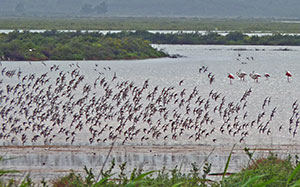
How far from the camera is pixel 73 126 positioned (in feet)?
67.8

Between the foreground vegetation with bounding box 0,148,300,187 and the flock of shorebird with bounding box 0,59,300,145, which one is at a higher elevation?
the foreground vegetation with bounding box 0,148,300,187

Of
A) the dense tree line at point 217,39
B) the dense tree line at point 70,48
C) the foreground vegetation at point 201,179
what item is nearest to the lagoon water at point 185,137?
the foreground vegetation at point 201,179

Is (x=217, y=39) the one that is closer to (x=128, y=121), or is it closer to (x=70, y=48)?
(x=70, y=48)

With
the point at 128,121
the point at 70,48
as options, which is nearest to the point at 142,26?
the point at 70,48

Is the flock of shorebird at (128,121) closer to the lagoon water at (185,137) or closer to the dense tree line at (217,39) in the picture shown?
the lagoon water at (185,137)

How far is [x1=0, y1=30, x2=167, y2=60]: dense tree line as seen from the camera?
1853 inches

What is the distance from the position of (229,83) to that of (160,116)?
11380mm

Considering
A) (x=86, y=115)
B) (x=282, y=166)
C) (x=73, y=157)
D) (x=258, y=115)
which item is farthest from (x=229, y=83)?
(x=282, y=166)

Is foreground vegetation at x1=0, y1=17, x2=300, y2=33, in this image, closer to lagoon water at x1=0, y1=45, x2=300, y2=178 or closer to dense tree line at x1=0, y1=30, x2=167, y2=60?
dense tree line at x1=0, y1=30, x2=167, y2=60

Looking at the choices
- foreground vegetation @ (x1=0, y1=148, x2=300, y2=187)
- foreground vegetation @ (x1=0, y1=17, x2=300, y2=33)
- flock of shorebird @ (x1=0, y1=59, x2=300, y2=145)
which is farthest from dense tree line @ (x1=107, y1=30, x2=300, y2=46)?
foreground vegetation @ (x1=0, y1=148, x2=300, y2=187)

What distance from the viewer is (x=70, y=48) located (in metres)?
49.6

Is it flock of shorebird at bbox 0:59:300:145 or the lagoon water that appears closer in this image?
the lagoon water

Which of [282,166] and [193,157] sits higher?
[282,166]

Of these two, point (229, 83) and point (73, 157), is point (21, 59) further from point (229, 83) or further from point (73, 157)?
point (73, 157)
